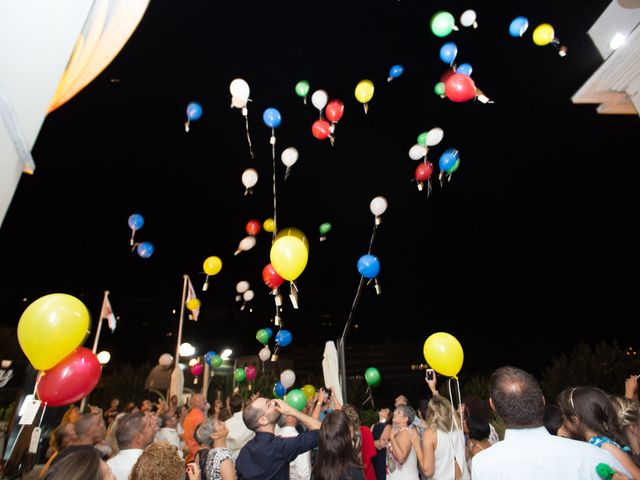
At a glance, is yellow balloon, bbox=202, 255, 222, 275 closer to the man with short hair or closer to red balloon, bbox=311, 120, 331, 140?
red balloon, bbox=311, 120, 331, 140

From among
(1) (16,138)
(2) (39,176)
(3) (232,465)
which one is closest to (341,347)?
(3) (232,465)

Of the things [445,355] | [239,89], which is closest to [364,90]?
[239,89]

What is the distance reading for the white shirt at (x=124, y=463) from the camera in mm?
2492

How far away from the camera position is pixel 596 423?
7.12ft

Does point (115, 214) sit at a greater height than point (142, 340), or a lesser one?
greater

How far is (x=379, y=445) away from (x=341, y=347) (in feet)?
10.4

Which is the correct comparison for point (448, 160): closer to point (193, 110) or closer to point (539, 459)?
point (193, 110)

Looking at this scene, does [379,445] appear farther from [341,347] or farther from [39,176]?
[39,176]

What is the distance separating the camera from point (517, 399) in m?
1.66

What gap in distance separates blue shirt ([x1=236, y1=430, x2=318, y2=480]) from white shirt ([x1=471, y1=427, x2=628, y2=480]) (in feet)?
3.74

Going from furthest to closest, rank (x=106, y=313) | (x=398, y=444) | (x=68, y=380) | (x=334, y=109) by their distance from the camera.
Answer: (x=106, y=313) < (x=334, y=109) < (x=398, y=444) < (x=68, y=380)

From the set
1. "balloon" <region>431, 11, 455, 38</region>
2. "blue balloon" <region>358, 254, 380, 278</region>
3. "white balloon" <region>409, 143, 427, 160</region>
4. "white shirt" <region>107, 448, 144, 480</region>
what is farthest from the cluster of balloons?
"white balloon" <region>409, 143, 427, 160</region>

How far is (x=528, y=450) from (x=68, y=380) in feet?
9.87

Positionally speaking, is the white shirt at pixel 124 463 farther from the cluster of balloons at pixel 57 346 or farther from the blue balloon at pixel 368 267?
the blue balloon at pixel 368 267
